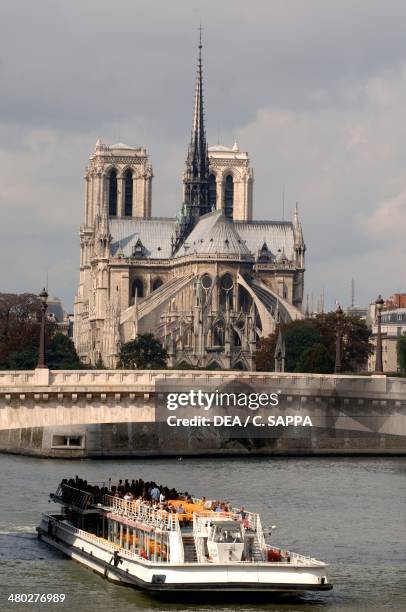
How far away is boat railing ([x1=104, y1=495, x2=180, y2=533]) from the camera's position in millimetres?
51469

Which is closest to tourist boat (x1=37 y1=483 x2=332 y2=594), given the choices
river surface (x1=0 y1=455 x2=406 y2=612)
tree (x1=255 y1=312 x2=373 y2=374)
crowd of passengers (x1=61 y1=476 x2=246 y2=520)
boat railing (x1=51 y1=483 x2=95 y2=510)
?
crowd of passengers (x1=61 y1=476 x2=246 y2=520)

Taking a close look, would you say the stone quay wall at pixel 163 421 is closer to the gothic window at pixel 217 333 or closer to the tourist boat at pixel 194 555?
the tourist boat at pixel 194 555

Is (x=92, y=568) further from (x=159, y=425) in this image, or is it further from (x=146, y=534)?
(x=159, y=425)

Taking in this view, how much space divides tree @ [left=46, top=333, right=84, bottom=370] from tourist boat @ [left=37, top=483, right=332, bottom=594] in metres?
85.5

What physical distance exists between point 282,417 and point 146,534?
4006 centimetres

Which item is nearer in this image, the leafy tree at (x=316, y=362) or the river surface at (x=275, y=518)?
the river surface at (x=275, y=518)

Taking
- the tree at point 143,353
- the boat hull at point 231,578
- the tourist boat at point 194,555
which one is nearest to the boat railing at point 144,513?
the tourist boat at point 194,555

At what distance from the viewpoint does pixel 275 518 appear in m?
65.6

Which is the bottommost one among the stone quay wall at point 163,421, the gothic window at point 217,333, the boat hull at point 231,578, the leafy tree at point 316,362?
the boat hull at point 231,578

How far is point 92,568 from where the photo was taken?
2156 inches

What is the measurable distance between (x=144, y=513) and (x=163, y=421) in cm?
3619

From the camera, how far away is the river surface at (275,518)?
5072 cm

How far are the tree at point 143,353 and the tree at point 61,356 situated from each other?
8.25 meters

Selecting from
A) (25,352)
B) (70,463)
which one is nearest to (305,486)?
(70,463)
